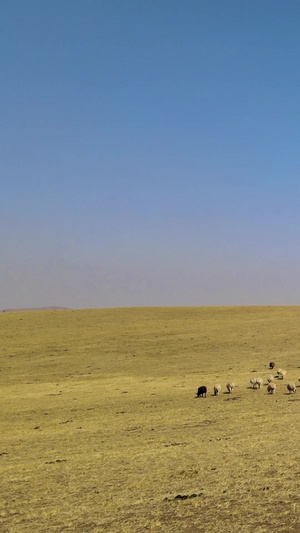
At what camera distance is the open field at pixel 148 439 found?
11.2 meters

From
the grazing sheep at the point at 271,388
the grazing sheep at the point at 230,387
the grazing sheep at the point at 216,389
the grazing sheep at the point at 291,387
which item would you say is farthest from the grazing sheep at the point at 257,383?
the grazing sheep at the point at 216,389

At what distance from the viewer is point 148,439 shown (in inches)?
746

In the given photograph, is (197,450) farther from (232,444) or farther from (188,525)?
(188,525)

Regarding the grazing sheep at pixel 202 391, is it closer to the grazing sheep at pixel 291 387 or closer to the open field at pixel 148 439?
the open field at pixel 148 439

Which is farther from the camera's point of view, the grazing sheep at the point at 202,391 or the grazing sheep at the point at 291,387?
the grazing sheep at the point at 202,391

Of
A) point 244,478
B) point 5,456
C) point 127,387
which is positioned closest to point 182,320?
point 127,387

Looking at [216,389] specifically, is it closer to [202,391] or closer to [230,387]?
[202,391]

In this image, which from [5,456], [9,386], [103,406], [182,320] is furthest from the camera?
[182,320]

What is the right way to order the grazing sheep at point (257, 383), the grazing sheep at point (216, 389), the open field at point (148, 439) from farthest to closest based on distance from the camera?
the grazing sheep at point (257, 383) < the grazing sheep at point (216, 389) < the open field at point (148, 439)

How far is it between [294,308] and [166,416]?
177 ft

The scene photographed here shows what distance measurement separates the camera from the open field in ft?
36.7

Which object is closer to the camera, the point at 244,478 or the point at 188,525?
the point at 188,525

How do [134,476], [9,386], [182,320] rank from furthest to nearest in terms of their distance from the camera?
1. [182,320]
2. [9,386]
3. [134,476]

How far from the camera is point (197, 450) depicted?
54.4ft
